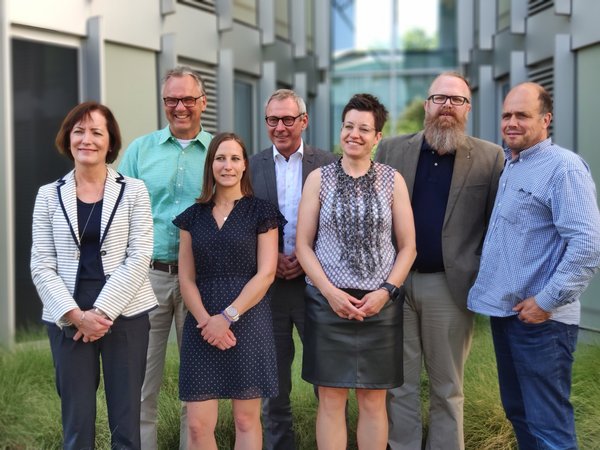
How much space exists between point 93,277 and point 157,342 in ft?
3.41

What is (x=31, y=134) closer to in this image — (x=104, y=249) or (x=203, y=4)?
(x=203, y=4)

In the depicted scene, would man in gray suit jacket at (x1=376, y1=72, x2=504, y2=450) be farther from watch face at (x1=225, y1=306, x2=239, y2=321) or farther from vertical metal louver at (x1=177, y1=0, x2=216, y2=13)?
vertical metal louver at (x1=177, y1=0, x2=216, y2=13)

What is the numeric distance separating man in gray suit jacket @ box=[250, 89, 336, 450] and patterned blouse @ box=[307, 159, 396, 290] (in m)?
0.56

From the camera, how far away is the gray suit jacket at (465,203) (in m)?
4.69

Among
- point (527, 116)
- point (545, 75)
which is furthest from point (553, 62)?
point (527, 116)

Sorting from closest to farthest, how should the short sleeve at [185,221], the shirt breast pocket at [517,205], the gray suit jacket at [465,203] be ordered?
1. the shirt breast pocket at [517,205]
2. the short sleeve at [185,221]
3. the gray suit jacket at [465,203]

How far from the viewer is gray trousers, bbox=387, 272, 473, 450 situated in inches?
188

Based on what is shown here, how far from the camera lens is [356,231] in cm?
425

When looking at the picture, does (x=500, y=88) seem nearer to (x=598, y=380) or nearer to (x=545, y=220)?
(x=598, y=380)

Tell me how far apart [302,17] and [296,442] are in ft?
37.2

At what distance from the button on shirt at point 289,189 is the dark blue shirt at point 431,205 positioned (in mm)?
681

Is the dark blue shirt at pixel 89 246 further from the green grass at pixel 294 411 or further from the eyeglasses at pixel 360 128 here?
the green grass at pixel 294 411

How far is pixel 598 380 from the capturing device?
228 inches

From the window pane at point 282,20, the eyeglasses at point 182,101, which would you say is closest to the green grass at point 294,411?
the eyeglasses at point 182,101
